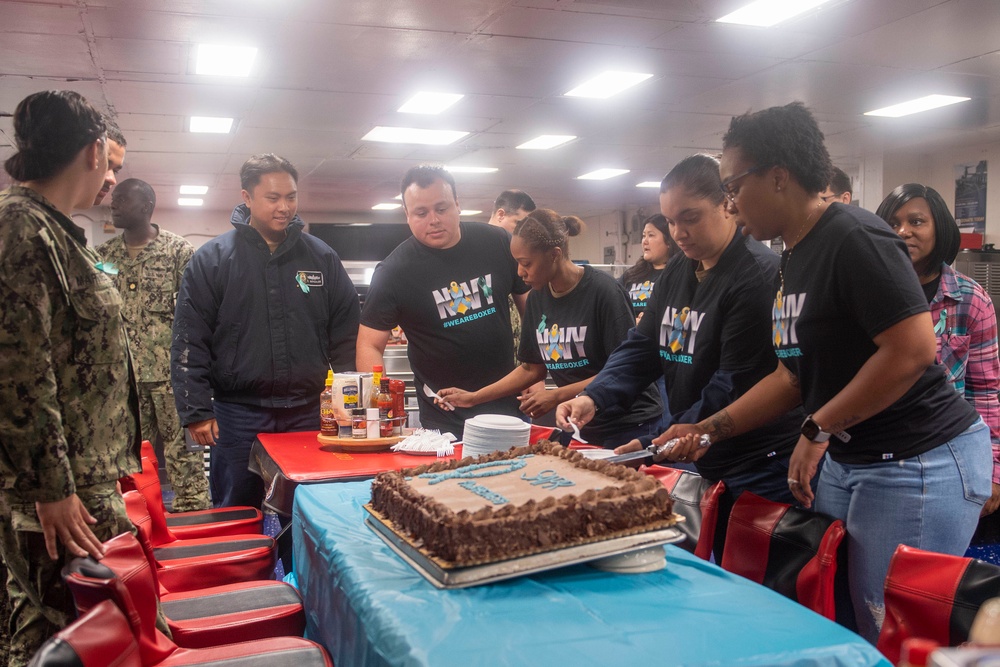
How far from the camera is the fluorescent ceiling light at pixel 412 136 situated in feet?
27.8

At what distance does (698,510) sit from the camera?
6.01 feet

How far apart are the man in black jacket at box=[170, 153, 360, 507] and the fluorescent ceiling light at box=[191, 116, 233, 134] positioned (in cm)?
496

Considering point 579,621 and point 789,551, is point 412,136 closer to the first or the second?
point 789,551

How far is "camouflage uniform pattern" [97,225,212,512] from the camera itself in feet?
13.9

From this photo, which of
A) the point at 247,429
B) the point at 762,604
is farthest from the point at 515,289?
the point at 762,604

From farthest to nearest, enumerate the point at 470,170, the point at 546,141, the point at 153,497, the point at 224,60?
the point at 470,170
the point at 546,141
the point at 224,60
the point at 153,497

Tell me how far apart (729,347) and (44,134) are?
67.7 inches

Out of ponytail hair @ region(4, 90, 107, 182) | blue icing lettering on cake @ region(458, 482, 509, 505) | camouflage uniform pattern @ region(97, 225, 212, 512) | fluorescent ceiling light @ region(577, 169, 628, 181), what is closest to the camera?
blue icing lettering on cake @ region(458, 482, 509, 505)

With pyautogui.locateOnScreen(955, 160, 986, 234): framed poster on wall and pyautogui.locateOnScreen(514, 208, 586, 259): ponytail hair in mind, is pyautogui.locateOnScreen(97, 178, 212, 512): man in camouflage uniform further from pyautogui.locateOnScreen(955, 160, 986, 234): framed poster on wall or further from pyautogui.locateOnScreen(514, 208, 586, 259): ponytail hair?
pyautogui.locateOnScreen(955, 160, 986, 234): framed poster on wall

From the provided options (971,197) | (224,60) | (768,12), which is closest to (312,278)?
(224,60)

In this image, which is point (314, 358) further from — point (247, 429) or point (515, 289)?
point (515, 289)

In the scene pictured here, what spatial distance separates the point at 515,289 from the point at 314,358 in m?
0.90

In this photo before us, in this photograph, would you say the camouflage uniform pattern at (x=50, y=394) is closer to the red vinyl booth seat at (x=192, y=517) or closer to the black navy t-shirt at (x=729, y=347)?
the red vinyl booth seat at (x=192, y=517)

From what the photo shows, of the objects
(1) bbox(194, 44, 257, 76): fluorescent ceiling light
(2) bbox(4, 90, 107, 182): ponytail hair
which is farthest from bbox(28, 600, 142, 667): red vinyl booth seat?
(1) bbox(194, 44, 257, 76): fluorescent ceiling light
